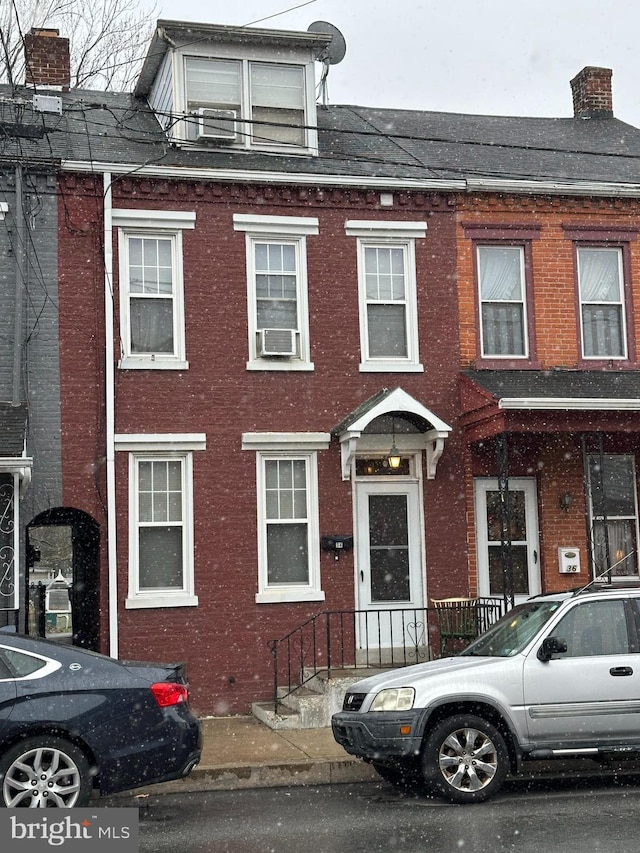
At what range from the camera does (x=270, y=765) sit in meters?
10.6

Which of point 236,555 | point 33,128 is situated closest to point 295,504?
point 236,555

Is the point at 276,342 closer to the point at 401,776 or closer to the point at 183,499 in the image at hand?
the point at 183,499

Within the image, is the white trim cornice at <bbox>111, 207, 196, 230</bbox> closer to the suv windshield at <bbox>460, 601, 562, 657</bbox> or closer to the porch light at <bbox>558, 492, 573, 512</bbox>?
the porch light at <bbox>558, 492, 573, 512</bbox>

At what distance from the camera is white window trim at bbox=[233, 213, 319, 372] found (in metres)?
15.2

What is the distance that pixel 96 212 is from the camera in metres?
14.8

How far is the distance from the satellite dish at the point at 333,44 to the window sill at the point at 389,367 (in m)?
6.19

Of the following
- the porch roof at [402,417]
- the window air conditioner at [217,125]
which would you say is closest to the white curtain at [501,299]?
the porch roof at [402,417]

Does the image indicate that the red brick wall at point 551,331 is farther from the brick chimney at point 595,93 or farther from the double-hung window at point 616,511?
the brick chimney at point 595,93

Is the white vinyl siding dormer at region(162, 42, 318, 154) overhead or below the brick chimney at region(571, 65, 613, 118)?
below

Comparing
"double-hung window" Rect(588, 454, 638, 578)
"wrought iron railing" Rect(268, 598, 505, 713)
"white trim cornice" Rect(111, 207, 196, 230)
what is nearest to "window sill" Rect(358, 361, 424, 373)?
"double-hung window" Rect(588, 454, 638, 578)

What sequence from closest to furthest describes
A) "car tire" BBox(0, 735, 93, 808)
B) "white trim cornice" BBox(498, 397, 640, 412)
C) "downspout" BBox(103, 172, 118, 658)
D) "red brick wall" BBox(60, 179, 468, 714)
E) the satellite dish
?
"car tire" BBox(0, 735, 93, 808) < "white trim cornice" BBox(498, 397, 640, 412) < "downspout" BBox(103, 172, 118, 658) < "red brick wall" BBox(60, 179, 468, 714) < the satellite dish

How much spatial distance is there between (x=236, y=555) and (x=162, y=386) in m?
2.39

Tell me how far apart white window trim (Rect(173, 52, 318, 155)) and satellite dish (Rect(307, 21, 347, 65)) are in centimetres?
260

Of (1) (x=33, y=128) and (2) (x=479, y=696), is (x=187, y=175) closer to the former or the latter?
(1) (x=33, y=128)
